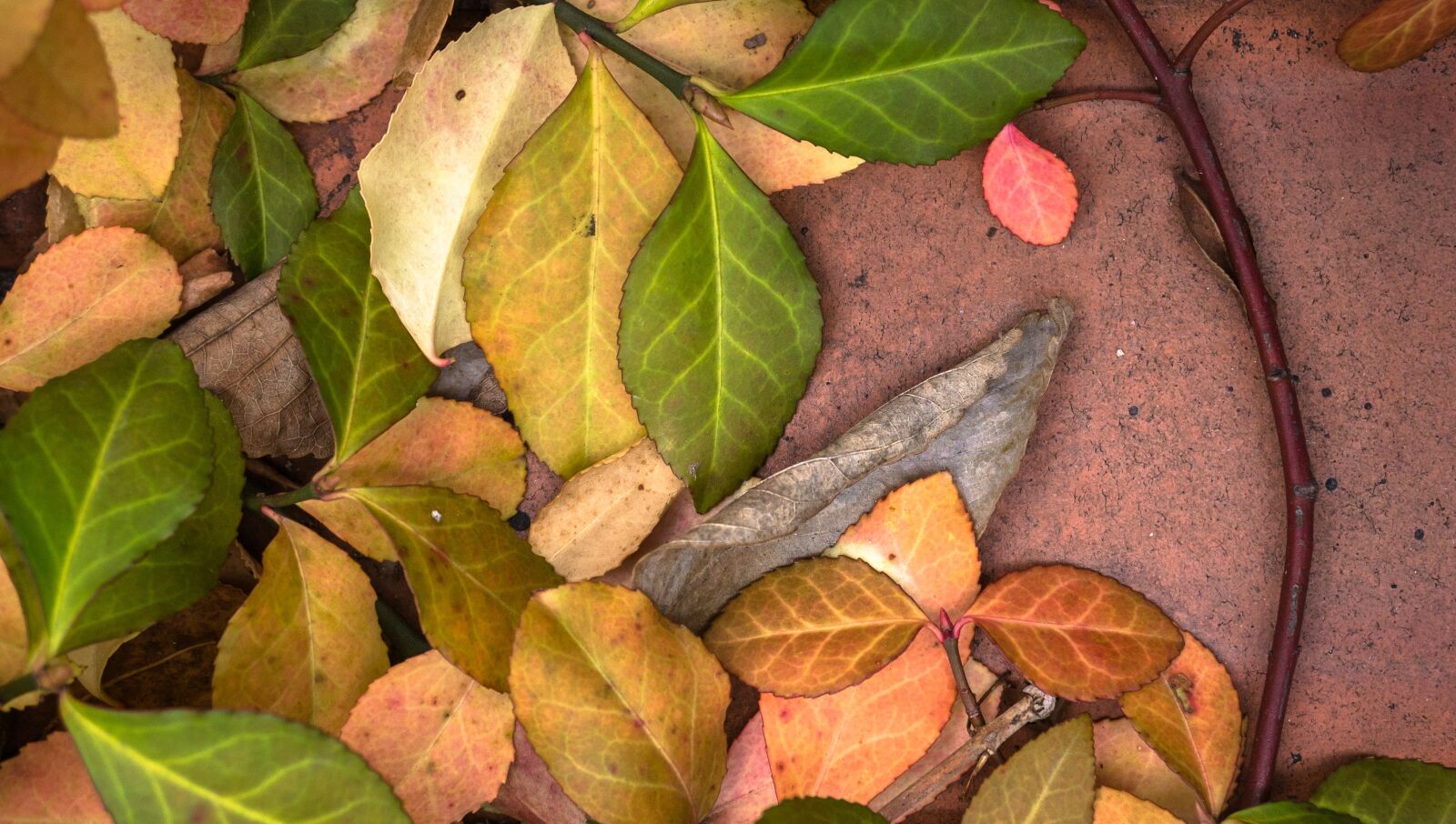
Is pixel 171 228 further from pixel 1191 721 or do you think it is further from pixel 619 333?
pixel 1191 721

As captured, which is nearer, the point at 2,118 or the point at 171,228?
the point at 2,118

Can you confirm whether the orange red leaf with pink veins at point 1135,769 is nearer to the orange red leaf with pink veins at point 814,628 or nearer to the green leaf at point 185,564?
the orange red leaf with pink veins at point 814,628

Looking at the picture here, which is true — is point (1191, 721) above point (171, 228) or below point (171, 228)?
below

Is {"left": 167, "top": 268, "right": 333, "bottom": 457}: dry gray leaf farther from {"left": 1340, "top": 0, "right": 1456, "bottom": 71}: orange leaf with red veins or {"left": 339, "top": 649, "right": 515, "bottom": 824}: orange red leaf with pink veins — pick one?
{"left": 1340, "top": 0, "right": 1456, "bottom": 71}: orange leaf with red veins

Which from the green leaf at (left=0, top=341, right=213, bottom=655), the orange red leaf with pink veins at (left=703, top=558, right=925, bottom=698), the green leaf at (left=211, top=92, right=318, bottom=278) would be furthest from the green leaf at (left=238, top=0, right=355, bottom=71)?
the orange red leaf with pink veins at (left=703, top=558, right=925, bottom=698)

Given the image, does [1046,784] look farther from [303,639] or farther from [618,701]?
[303,639]

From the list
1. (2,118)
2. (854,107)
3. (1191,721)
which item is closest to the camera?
(2,118)

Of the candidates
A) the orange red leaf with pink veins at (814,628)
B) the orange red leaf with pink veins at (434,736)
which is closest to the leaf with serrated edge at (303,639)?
the orange red leaf with pink veins at (434,736)

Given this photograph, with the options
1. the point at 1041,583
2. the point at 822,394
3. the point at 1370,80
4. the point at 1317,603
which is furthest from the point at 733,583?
the point at 1370,80
